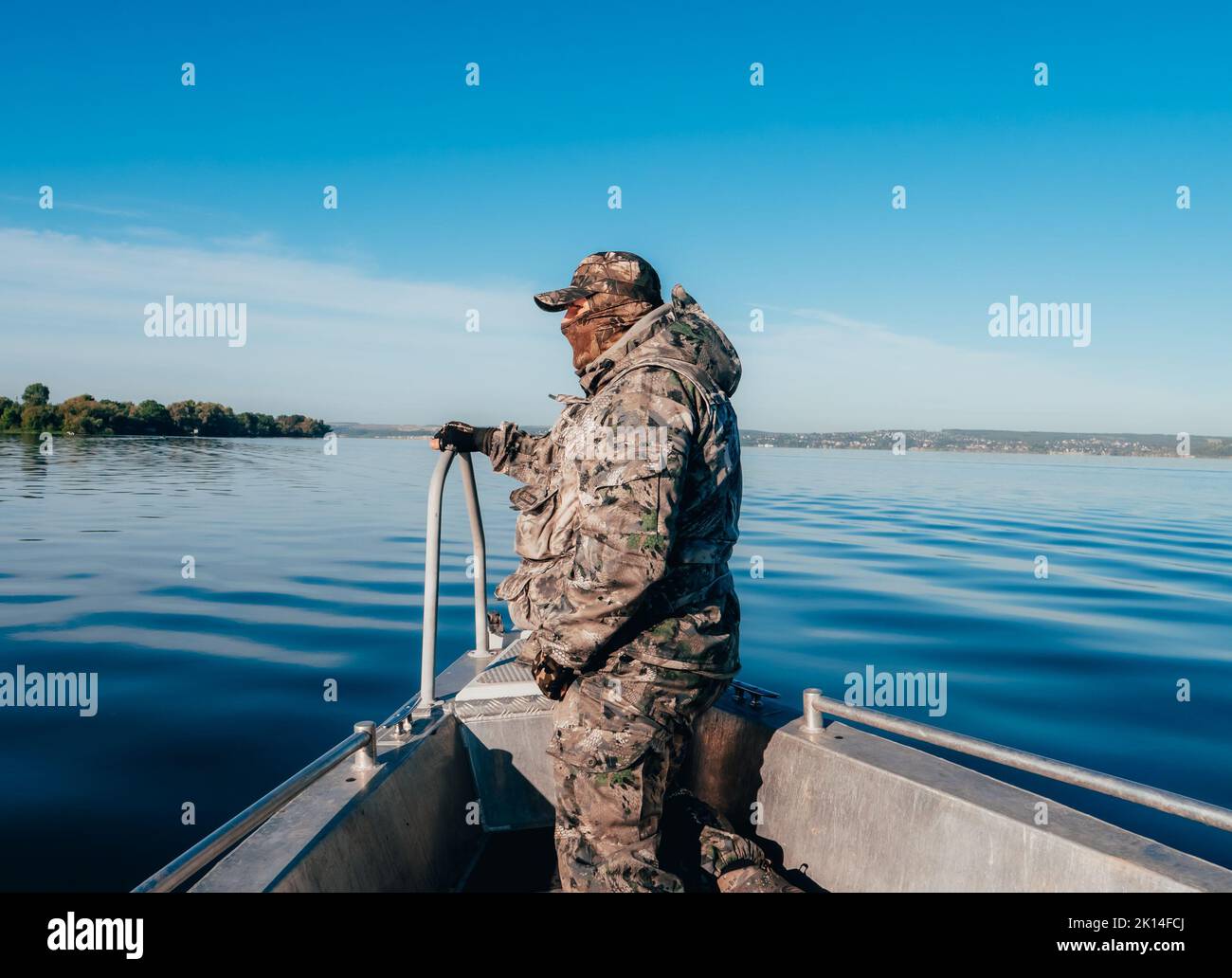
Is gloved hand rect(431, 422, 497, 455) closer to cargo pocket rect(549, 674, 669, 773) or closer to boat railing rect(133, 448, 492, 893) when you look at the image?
boat railing rect(133, 448, 492, 893)

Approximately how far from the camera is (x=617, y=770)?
2631 millimetres

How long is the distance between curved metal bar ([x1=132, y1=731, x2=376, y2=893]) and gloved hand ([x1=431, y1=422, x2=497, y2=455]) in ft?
4.68

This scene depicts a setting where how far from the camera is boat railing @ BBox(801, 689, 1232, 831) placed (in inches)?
76.9

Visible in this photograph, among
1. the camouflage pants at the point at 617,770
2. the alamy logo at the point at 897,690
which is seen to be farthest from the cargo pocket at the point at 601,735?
the alamy logo at the point at 897,690

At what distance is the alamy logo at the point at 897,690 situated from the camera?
6758 millimetres

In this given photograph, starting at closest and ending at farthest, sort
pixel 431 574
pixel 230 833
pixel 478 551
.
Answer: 1. pixel 230 833
2. pixel 431 574
3. pixel 478 551

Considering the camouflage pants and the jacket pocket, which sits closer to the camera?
the camouflage pants

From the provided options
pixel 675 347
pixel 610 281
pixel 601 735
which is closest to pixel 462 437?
pixel 610 281
